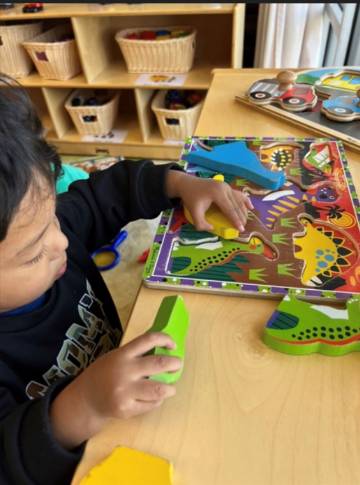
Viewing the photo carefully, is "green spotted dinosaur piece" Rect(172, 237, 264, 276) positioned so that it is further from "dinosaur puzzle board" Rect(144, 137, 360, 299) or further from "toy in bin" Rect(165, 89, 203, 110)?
"toy in bin" Rect(165, 89, 203, 110)

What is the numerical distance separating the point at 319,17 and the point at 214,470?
1.44m

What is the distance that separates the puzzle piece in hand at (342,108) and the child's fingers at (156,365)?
1.73ft

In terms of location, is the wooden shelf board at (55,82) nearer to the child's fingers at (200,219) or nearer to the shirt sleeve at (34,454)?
the child's fingers at (200,219)

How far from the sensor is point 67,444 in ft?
1.17

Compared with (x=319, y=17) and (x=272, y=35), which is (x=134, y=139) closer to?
(x=272, y=35)

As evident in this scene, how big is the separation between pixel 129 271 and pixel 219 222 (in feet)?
2.67

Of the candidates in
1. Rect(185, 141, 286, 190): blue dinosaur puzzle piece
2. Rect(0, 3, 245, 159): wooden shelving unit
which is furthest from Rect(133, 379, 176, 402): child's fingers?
Rect(0, 3, 245, 159): wooden shelving unit

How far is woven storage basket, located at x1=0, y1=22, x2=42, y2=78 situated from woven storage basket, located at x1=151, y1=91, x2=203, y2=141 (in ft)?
1.77

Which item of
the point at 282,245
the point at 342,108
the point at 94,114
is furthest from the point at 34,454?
the point at 94,114

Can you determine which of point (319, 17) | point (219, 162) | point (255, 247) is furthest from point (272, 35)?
point (255, 247)

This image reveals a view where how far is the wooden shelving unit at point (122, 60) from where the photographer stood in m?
1.44

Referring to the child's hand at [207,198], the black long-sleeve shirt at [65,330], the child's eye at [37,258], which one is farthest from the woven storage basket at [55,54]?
the child's eye at [37,258]

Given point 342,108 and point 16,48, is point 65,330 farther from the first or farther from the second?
point 16,48

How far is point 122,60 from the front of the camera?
1774 millimetres
